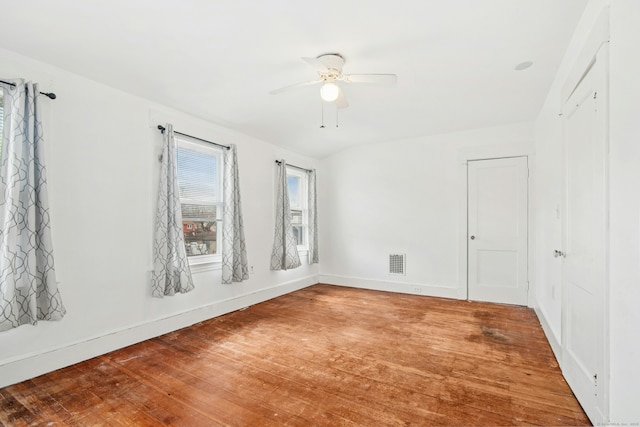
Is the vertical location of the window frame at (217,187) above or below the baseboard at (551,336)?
above

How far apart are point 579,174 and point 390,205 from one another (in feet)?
10.4

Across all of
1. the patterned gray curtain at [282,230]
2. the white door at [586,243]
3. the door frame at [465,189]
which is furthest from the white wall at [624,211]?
the patterned gray curtain at [282,230]

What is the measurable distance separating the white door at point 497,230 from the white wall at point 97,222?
12.9ft

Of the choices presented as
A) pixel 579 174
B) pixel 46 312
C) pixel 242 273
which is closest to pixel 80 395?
pixel 46 312

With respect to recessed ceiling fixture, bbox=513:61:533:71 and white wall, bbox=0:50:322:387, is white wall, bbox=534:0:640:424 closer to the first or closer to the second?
recessed ceiling fixture, bbox=513:61:533:71

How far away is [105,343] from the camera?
2.74 m

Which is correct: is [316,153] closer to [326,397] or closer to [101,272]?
[101,272]

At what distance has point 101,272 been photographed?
275cm

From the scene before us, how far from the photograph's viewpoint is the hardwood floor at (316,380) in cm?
185

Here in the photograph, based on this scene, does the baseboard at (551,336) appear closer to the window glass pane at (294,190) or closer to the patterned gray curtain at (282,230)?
the patterned gray curtain at (282,230)

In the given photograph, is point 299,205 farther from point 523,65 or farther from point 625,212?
point 625,212

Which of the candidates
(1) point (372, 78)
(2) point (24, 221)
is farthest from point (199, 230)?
(1) point (372, 78)

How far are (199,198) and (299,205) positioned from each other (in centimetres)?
223

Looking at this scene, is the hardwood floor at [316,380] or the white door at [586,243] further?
the hardwood floor at [316,380]
